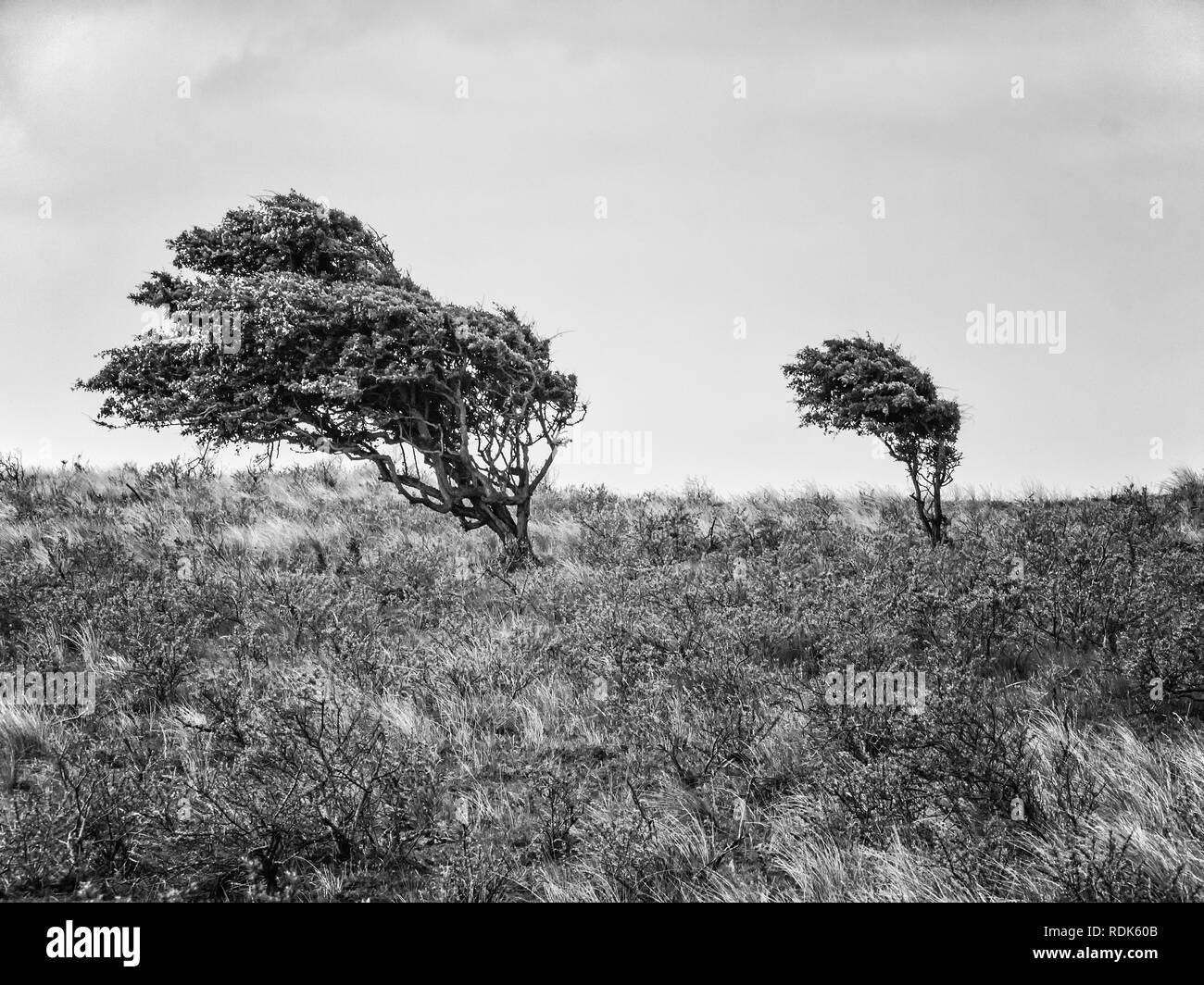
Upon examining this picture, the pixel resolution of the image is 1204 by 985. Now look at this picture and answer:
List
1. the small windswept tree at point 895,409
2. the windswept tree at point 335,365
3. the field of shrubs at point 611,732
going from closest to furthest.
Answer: the field of shrubs at point 611,732, the windswept tree at point 335,365, the small windswept tree at point 895,409

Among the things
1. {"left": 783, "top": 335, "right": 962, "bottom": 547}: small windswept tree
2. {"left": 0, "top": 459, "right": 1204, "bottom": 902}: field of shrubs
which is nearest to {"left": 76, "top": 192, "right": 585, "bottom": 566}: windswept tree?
{"left": 0, "top": 459, "right": 1204, "bottom": 902}: field of shrubs

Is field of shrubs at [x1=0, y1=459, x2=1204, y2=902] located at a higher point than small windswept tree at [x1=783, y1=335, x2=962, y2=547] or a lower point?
lower

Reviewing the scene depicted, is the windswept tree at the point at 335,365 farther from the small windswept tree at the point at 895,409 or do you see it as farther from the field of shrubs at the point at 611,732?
the small windswept tree at the point at 895,409

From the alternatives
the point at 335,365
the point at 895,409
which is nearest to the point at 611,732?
the point at 335,365

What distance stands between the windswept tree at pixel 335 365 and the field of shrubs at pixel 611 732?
1.89 meters

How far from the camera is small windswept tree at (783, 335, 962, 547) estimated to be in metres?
14.0

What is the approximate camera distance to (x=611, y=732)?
5.69 meters

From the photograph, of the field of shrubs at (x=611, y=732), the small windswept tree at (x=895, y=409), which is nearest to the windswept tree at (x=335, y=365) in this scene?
the field of shrubs at (x=611, y=732)

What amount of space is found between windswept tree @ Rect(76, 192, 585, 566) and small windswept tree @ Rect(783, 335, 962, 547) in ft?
18.4

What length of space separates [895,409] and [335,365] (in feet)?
31.4

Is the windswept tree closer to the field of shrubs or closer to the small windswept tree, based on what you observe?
the field of shrubs

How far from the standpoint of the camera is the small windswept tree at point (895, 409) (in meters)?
14.0
